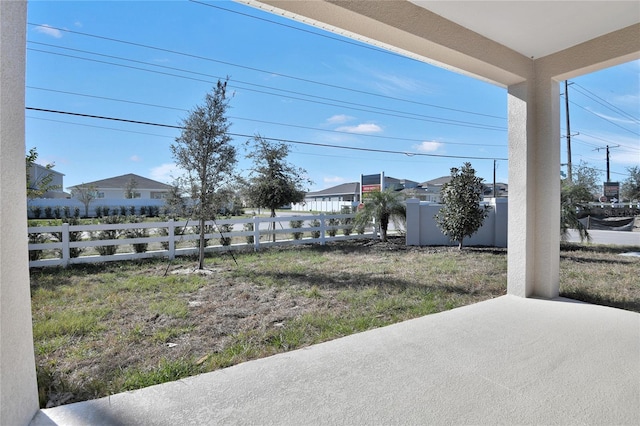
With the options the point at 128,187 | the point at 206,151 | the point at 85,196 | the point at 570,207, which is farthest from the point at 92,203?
the point at 570,207

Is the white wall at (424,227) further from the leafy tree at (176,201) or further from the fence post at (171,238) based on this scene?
the fence post at (171,238)

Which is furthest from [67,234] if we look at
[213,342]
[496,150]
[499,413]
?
[496,150]

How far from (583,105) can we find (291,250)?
2515 centimetres

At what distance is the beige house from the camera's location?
1634mm

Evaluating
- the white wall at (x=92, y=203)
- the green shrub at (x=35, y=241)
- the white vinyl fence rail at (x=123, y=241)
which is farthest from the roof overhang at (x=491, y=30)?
the white wall at (x=92, y=203)

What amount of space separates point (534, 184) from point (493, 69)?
1.52 m

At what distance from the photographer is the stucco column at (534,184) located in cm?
412

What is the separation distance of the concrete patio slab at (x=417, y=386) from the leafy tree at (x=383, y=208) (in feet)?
26.2

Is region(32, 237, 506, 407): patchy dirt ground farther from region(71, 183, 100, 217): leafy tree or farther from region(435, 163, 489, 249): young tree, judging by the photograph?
region(71, 183, 100, 217): leafy tree

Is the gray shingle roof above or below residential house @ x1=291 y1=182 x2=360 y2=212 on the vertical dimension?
above

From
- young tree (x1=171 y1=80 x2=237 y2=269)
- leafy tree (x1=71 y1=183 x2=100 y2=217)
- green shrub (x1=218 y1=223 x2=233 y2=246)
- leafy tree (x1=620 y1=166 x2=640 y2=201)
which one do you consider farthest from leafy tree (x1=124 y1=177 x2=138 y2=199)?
leafy tree (x1=620 y1=166 x2=640 y2=201)

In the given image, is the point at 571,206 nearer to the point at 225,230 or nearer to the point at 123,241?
the point at 225,230

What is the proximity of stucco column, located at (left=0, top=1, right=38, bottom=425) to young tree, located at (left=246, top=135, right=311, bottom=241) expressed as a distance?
9.99 metres

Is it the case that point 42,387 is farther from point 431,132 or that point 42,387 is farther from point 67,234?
point 431,132
